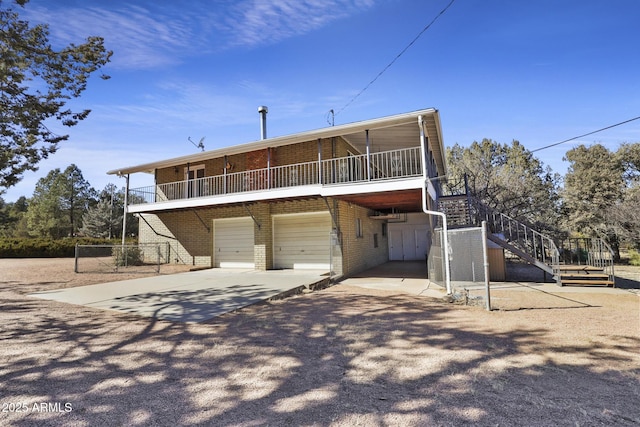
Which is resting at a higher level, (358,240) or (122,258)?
(358,240)

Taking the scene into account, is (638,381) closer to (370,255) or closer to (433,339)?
(433,339)

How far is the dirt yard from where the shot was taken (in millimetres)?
2555

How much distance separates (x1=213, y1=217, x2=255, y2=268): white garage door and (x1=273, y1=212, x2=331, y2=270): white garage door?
1349mm

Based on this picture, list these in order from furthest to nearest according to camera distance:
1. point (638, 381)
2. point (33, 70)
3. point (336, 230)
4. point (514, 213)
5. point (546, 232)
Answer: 1. point (514, 213)
2. point (546, 232)
3. point (336, 230)
4. point (33, 70)
5. point (638, 381)

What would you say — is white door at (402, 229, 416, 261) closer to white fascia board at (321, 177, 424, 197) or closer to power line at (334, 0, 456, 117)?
power line at (334, 0, 456, 117)

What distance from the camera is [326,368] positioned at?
3.49 metres

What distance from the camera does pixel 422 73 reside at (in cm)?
1013

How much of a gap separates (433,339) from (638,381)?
203 centimetres

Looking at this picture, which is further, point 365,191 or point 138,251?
point 138,251

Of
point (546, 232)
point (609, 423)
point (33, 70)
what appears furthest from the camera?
point (546, 232)

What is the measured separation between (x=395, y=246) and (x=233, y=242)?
33.2 ft

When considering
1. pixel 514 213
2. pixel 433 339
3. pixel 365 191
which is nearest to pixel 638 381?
pixel 433 339

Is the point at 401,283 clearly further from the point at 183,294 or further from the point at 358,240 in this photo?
the point at 183,294

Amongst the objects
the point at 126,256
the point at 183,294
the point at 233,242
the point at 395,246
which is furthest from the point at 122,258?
the point at 395,246
